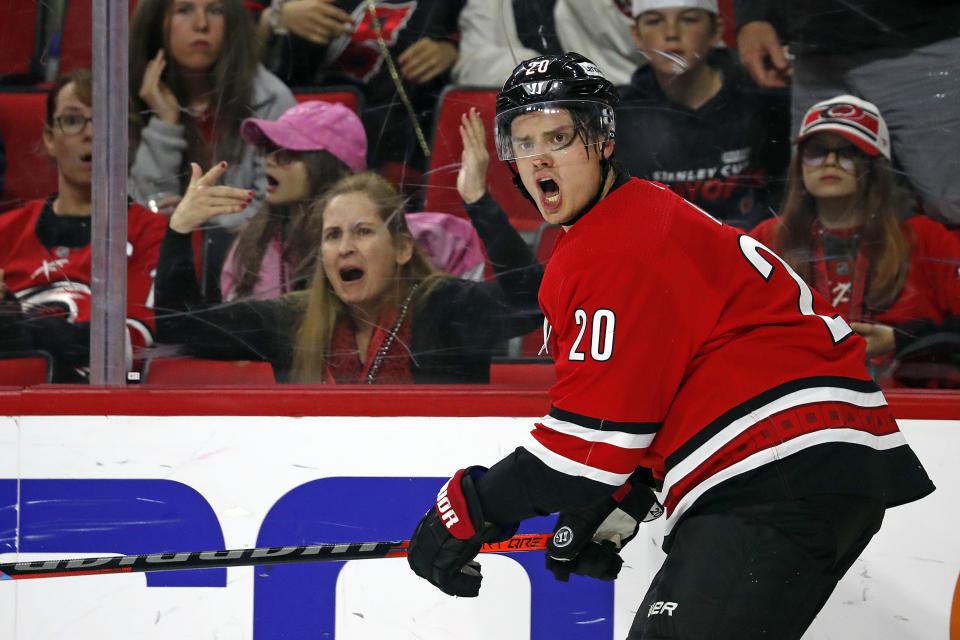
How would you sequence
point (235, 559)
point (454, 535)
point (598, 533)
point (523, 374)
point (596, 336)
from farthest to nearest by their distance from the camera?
1. point (523, 374)
2. point (235, 559)
3. point (598, 533)
4. point (454, 535)
5. point (596, 336)

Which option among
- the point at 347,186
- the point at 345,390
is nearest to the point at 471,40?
the point at 347,186

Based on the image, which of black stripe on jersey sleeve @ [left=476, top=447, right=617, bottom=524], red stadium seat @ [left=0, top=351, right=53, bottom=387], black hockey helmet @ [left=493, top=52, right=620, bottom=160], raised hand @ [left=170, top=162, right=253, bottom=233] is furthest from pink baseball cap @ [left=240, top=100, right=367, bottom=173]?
black stripe on jersey sleeve @ [left=476, top=447, right=617, bottom=524]

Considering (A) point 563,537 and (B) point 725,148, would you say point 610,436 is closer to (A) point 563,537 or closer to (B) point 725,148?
(A) point 563,537

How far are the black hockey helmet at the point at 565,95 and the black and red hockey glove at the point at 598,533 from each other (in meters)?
0.59

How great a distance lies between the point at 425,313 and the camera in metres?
2.41

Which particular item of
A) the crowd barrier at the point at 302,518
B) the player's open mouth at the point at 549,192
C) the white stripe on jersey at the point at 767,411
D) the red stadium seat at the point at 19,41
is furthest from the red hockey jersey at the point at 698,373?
the red stadium seat at the point at 19,41

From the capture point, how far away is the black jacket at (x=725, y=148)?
2400 millimetres

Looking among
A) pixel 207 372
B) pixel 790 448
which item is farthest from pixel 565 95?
pixel 207 372

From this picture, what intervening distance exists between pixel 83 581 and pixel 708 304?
5.26ft

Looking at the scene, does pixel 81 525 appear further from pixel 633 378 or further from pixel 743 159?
pixel 743 159

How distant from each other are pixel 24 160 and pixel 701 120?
1751 mm

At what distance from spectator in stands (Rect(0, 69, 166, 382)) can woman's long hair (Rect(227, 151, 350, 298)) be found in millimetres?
223

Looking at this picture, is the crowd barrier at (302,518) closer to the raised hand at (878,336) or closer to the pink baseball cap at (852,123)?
the raised hand at (878,336)

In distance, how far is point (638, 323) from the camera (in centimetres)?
128
